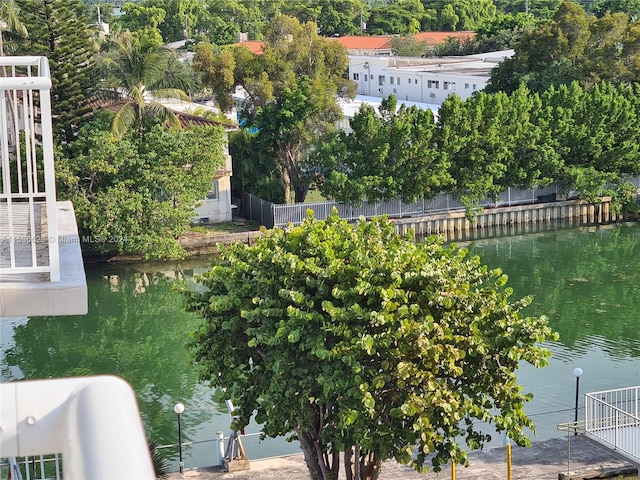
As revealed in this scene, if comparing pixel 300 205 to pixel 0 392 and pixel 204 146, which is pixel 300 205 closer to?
pixel 204 146

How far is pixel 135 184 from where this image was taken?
28.2 meters

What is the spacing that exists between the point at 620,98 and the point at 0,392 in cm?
3319

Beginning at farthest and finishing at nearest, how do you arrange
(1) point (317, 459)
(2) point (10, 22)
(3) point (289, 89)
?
(3) point (289, 89) < (2) point (10, 22) < (1) point (317, 459)

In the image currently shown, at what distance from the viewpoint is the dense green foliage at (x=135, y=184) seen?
89.8ft

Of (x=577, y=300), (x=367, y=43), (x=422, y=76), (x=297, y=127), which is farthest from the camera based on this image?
(x=367, y=43)

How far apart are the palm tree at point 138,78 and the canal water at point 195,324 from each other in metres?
4.13

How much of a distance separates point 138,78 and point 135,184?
9.57 feet

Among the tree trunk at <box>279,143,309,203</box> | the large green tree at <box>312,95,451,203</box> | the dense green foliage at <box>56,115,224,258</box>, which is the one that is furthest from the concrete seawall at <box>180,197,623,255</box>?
the dense green foliage at <box>56,115,224,258</box>

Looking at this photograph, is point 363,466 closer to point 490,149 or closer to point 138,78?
point 138,78

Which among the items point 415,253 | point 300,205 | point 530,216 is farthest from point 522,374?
point 530,216

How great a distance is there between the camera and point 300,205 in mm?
30844

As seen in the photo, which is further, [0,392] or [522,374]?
[522,374]

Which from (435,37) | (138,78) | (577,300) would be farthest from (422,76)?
Result: (577,300)

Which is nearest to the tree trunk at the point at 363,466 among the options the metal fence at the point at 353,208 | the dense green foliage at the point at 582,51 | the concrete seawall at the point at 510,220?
the metal fence at the point at 353,208
